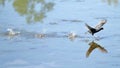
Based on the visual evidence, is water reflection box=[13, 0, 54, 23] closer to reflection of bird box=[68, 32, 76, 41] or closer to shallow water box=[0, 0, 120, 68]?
shallow water box=[0, 0, 120, 68]

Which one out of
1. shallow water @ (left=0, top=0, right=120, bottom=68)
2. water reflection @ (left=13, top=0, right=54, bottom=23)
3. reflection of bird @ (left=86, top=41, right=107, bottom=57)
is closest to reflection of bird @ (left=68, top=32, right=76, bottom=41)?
shallow water @ (left=0, top=0, right=120, bottom=68)

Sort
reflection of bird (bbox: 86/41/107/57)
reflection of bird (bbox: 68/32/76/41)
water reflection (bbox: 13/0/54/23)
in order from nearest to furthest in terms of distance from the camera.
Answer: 1. reflection of bird (bbox: 86/41/107/57)
2. reflection of bird (bbox: 68/32/76/41)
3. water reflection (bbox: 13/0/54/23)

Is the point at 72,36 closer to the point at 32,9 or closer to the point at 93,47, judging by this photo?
the point at 93,47

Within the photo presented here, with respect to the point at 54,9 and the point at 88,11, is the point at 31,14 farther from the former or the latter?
the point at 88,11

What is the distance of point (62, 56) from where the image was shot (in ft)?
25.9

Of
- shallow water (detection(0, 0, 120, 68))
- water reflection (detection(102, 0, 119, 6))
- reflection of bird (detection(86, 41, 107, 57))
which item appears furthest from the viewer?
water reflection (detection(102, 0, 119, 6))

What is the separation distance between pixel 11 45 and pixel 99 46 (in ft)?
6.02

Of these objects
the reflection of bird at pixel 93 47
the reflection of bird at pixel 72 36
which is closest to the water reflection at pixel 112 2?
the reflection of bird at pixel 72 36

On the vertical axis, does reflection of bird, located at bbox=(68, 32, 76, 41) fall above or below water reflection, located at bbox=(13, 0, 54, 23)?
above

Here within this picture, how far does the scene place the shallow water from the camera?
24.9ft

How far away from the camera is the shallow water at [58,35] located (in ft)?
24.9

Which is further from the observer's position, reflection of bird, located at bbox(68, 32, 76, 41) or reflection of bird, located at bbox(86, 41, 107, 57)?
reflection of bird, located at bbox(68, 32, 76, 41)

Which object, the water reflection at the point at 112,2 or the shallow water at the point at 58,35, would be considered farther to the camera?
the water reflection at the point at 112,2

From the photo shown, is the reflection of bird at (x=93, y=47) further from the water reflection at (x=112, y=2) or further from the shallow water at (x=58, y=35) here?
the water reflection at (x=112, y=2)
